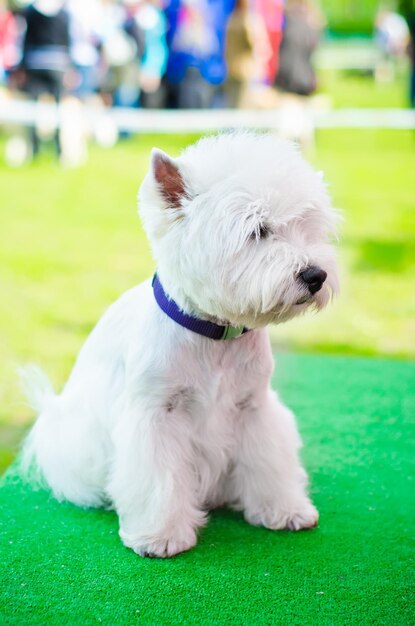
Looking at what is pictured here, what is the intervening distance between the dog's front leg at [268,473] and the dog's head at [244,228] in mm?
583

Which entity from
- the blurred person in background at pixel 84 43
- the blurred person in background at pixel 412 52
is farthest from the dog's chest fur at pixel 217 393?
the blurred person in background at pixel 412 52

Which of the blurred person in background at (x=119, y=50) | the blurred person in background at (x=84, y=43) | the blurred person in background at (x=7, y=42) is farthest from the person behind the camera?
the blurred person in background at (x=7, y=42)

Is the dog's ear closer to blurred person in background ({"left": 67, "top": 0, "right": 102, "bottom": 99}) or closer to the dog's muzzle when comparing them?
the dog's muzzle

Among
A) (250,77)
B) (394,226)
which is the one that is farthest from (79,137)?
(394,226)

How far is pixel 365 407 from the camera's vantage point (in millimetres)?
4438

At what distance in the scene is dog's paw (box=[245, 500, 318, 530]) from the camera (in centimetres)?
327

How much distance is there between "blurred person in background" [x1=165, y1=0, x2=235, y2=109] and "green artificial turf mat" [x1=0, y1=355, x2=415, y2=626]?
37.2ft

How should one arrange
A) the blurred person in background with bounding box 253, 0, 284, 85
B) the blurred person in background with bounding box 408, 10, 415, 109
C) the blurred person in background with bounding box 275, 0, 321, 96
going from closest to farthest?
the blurred person in background with bounding box 275, 0, 321, 96 < the blurred person in background with bounding box 253, 0, 284, 85 < the blurred person in background with bounding box 408, 10, 415, 109

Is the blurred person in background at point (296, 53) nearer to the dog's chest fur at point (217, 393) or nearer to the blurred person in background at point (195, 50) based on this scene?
the blurred person in background at point (195, 50)

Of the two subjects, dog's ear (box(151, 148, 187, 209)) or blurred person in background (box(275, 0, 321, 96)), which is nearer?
dog's ear (box(151, 148, 187, 209))

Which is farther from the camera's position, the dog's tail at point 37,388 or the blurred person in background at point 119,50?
the blurred person in background at point 119,50

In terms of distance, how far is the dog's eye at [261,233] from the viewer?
106 inches

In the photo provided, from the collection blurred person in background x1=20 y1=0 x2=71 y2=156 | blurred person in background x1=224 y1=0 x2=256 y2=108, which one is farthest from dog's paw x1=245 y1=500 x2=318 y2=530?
blurred person in background x1=224 y1=0 x2=256 y2=108

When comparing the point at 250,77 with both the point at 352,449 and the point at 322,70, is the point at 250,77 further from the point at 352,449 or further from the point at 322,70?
the point at 322,70
